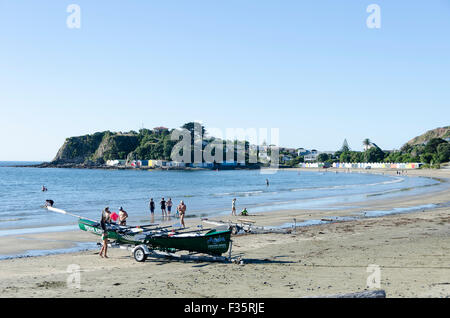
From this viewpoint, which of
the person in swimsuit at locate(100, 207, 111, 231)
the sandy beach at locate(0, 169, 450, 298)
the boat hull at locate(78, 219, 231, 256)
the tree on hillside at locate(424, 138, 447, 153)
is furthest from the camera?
the tree on hillside at locate(424, 138, 447, 153)

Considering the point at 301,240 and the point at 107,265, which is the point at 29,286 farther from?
the point at 301,240

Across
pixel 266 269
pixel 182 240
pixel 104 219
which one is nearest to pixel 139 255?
pixel 182 240

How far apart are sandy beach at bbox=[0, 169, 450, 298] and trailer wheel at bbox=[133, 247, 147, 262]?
23 centimetres

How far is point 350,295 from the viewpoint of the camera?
705cm

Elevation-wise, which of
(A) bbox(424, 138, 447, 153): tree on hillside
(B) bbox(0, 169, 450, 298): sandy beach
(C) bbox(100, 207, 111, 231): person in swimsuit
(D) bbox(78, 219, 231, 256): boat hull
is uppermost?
(A) bbox(424, 138, 447, 153): tree on hillside

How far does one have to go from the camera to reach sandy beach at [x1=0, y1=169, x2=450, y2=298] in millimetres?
10688

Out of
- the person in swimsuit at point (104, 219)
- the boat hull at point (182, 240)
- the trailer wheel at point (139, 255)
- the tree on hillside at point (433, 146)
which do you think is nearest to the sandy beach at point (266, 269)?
the trailer wheel at point (139, 255)

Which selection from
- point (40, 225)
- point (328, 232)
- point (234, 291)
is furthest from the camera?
point (40, 225)

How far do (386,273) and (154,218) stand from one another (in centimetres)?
2093

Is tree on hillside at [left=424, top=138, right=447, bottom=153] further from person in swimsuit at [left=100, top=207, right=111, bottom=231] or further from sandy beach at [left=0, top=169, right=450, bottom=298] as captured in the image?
person in swimsuit at [left=100, top=207, right=111, bottom=231]

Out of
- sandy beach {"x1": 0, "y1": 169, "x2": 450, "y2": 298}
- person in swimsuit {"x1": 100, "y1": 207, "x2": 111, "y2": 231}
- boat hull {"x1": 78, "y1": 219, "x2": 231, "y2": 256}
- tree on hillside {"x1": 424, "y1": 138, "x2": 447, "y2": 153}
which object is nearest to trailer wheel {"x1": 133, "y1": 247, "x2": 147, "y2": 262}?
sandy beach {"x1": 0, "y1": 169, "x2": 450, "y2": 298}
